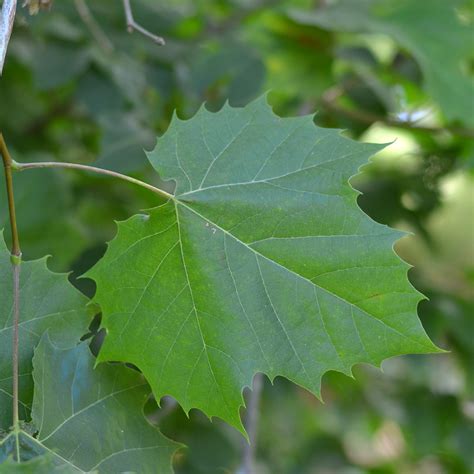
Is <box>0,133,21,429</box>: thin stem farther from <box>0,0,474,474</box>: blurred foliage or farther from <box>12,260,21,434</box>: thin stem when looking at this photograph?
<box>0,0,474,474</box>: blurred foliage

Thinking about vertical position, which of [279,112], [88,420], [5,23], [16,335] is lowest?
[279,112]

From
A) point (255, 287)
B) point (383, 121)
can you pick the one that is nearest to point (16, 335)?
point (255, 287)

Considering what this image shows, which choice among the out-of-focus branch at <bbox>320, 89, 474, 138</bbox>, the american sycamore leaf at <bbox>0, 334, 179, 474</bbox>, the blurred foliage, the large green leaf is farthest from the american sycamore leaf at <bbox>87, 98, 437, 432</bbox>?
the out-of-focus branch at <bbox>320, 89, 474, 138</bbox>

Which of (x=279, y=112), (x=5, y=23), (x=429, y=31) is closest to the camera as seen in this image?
(x=5, y=23)

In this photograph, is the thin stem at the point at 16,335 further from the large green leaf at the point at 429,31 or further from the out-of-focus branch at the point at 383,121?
the out-of-focus branch at the point at 383,121

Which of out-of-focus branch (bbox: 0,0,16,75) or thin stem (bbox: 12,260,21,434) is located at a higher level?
out-of-focus branch (bbox: 0,0,16,75)

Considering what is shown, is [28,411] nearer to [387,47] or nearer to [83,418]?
Result: [83,418]

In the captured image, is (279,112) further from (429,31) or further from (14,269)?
(14,269)
